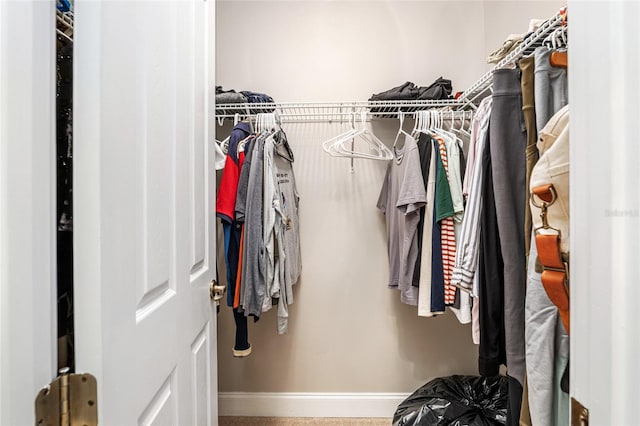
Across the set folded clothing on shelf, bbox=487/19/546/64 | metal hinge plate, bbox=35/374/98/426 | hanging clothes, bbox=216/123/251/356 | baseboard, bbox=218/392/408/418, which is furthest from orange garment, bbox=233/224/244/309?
folded clothing on shelf, bbox=487/19/546/64

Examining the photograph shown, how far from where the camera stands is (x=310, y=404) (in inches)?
73.6

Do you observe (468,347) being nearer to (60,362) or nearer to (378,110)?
(378,110)

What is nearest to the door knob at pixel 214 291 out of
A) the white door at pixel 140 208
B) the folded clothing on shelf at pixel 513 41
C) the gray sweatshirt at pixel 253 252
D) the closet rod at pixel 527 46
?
the white door at pixel 140 208

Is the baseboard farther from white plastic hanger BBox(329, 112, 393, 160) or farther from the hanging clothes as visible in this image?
white plastic hanger BBox(329, 112, 393, 160)

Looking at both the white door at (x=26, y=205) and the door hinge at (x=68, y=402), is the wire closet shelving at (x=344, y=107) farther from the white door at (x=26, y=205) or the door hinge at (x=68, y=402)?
the door hinge at (x=68, y=402)

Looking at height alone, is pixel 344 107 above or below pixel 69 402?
above

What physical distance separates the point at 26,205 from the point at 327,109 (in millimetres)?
1599

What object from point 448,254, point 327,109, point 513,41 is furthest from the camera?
point 327,109

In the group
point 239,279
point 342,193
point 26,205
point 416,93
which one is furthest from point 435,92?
point 26,205

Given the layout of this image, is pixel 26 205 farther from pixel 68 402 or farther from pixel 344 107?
pixel 344 107

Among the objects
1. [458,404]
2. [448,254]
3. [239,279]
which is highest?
[448,254]

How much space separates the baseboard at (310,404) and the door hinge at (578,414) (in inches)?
64.6

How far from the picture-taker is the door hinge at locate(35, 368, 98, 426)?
0.41 meters

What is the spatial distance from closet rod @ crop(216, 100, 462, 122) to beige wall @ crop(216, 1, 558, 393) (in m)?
0.06
